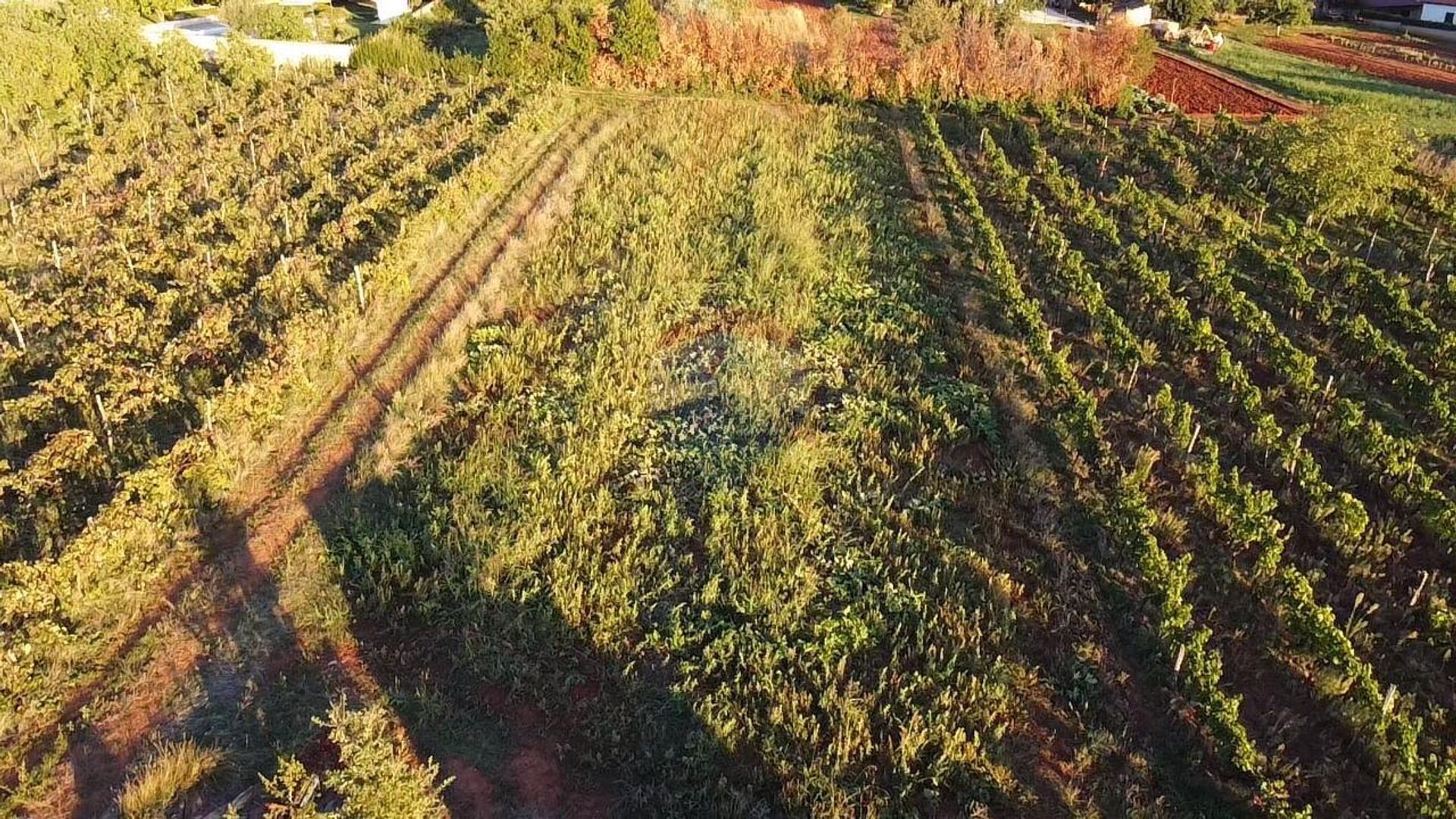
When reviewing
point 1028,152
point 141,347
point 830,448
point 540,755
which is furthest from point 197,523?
point 1028,152

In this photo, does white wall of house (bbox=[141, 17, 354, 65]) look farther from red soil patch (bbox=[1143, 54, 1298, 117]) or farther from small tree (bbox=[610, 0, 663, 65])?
red soil patch (bbox=[1143, 54, 1298, 117])

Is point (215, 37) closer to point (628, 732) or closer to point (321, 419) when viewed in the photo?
point (321, 419)

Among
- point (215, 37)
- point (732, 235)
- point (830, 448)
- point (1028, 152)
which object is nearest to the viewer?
point (830, 448)

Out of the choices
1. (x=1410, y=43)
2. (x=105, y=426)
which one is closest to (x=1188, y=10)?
(x=1410, y=43)

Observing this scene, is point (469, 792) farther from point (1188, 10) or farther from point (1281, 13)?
point (1281, 13)

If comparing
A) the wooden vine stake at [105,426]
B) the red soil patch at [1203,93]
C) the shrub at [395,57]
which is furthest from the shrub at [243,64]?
the red soil patch at [1203,93]

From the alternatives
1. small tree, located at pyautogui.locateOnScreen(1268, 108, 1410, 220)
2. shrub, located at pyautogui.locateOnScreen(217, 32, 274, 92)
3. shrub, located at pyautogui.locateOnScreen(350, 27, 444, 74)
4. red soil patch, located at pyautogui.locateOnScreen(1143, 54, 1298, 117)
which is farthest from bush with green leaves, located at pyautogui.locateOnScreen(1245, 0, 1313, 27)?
shrub, located at pyautogui.locateOnScreen(217, 32, 274, 92)
